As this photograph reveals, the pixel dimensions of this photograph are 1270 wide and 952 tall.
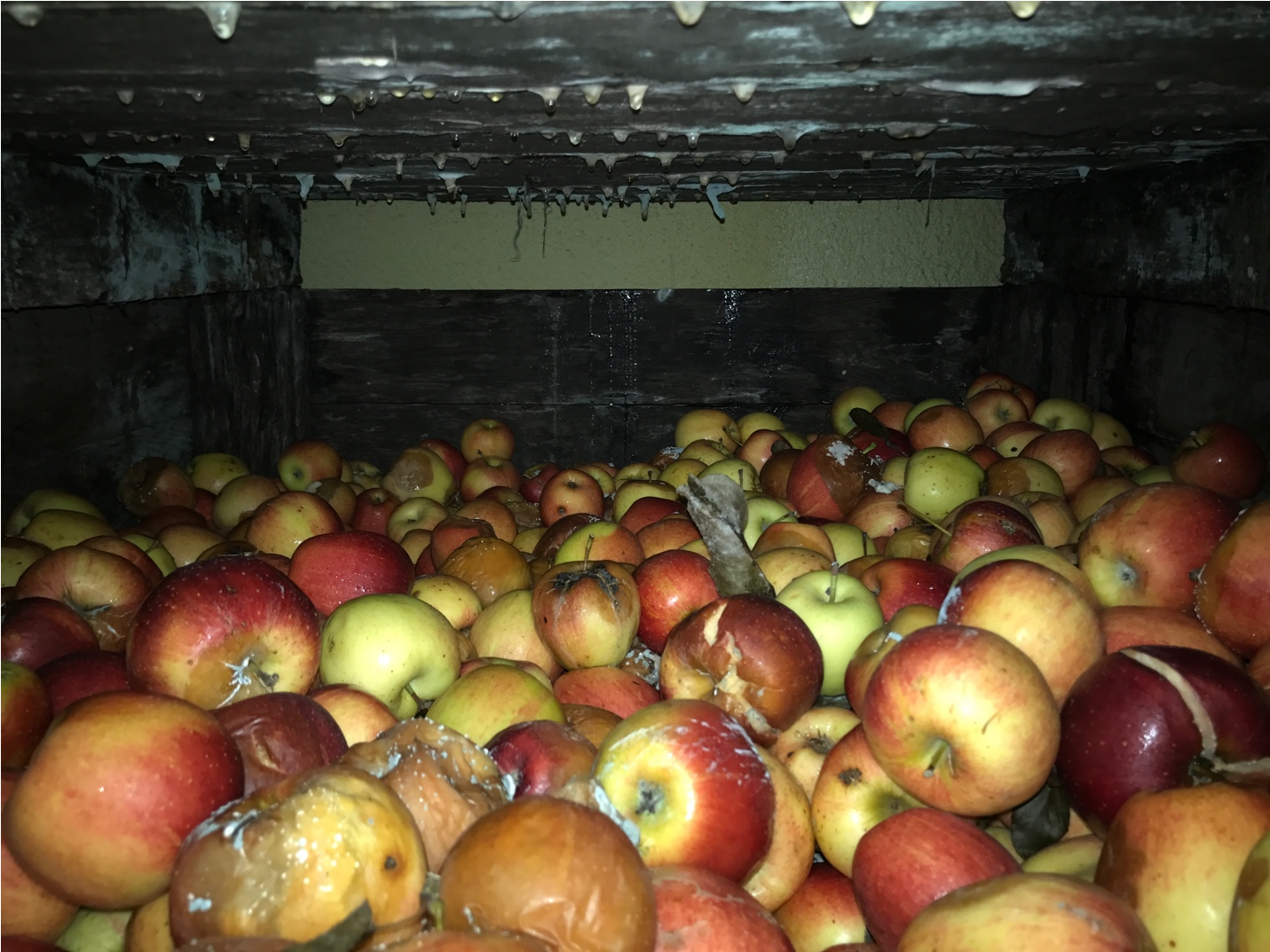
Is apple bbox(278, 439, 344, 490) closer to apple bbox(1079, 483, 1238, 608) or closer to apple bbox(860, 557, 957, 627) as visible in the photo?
apple bbox(860, 557, 957, 627)

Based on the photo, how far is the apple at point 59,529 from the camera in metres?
2.47

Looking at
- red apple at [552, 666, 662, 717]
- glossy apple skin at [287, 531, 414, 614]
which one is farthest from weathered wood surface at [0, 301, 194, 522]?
red apple at [552, 666, 662, 717]

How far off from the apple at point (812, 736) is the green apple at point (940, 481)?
1.14 m

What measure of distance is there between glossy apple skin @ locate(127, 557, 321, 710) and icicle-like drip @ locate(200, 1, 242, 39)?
98 centimetres

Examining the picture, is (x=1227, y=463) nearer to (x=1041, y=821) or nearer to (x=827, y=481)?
(x=827, y=481)

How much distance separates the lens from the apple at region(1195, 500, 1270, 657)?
1.78 metres

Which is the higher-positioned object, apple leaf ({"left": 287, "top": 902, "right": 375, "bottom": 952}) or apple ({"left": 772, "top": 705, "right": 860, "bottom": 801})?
apple leaf ({"left": 287, "top": 902, "right": 375, "bottom": 952})

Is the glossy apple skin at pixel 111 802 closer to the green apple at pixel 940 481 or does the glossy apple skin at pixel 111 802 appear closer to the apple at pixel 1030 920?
the apple at pixel 1030 920

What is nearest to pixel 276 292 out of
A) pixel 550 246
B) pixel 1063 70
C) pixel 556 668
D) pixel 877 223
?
pixel 550 246

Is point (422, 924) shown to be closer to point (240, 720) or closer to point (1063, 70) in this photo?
point (240, 720)

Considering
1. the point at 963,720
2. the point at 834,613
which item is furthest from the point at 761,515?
the point at 963,720

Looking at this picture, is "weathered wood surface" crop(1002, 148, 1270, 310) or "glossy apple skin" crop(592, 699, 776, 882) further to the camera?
"weathered wood surface" crop(1002, 148, 1270, 310)

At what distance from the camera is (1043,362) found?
3.94m

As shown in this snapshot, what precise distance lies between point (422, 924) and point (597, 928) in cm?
24
